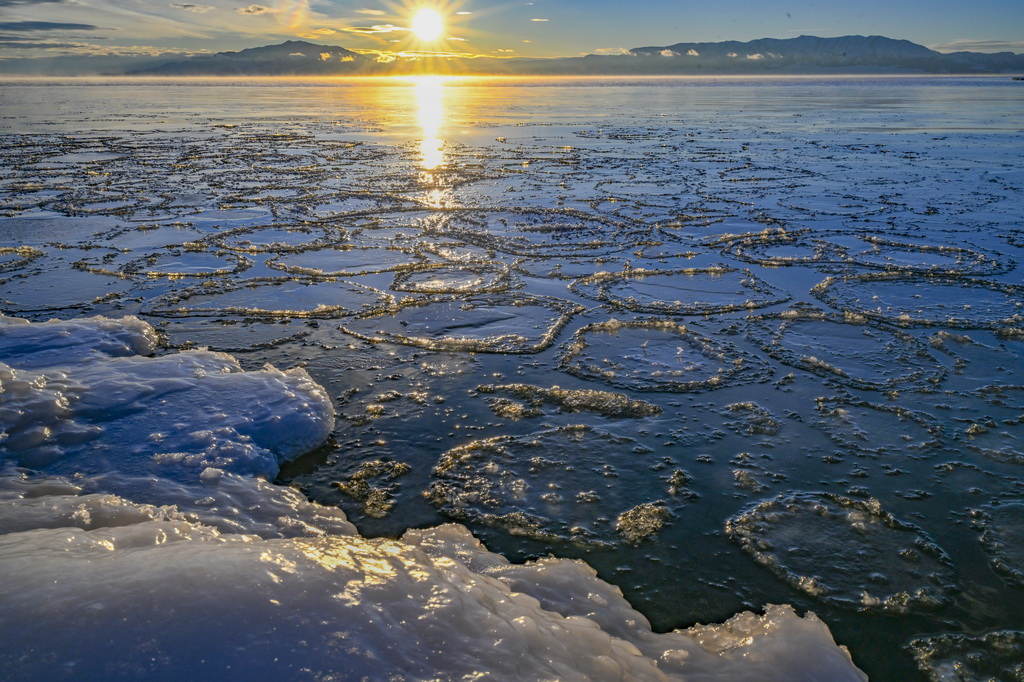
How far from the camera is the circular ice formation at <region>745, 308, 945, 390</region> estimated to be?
15.6 feet

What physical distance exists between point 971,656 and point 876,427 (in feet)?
5.92

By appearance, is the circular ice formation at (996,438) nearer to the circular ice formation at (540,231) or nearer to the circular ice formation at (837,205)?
the circular ice formation at (540,231)

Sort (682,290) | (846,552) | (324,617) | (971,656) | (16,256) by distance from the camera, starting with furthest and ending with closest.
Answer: (16,256) → (682,290) → (846,552) → (971,656) → (324,617)

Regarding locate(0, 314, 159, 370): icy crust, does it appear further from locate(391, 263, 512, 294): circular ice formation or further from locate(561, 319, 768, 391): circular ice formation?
locate(561, 319, 768, 391): circular ice formation

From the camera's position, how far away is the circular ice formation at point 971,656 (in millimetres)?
2438

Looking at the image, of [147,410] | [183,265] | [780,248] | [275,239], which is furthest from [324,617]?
[780,248]

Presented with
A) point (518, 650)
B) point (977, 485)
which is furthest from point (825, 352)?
point (518, 650)

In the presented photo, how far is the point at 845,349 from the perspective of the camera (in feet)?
17.2

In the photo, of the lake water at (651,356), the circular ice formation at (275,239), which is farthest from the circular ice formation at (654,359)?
the circular ice formation at (275,239)

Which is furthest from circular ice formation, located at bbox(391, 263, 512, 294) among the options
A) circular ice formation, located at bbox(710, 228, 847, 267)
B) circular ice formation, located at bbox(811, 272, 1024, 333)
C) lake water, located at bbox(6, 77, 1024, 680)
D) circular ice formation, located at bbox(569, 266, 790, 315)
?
circular ice formation, located at bbox(811, 272, 1024, 333)

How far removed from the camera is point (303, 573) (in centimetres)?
233

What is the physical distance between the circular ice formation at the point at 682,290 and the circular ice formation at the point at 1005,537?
300 cm

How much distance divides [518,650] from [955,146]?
22.0 m

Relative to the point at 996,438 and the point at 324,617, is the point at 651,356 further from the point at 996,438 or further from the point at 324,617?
the point at 324,617
